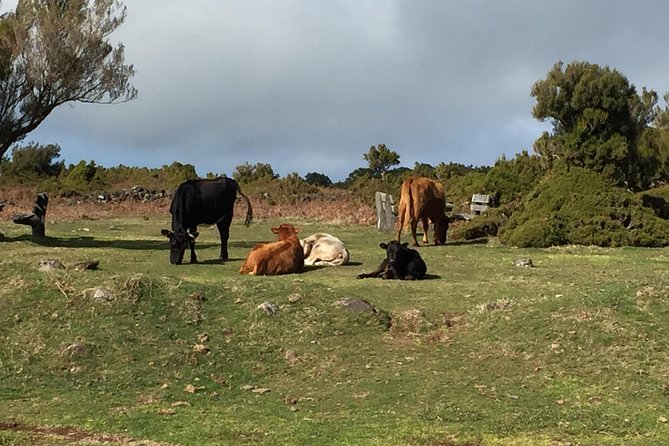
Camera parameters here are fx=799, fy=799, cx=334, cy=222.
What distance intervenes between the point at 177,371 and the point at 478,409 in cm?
382

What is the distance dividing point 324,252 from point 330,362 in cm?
773

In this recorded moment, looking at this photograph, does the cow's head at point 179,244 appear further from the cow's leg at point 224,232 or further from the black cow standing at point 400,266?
the black cow standing at point 400,266

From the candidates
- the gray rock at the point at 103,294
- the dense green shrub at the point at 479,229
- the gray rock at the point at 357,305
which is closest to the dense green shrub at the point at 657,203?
the dense green shrub at the point at 479,229

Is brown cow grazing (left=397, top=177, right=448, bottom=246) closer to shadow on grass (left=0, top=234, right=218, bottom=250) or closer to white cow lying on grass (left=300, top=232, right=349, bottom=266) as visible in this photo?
white cow lying on grass (left=300, top=232, right=349, bottom=266)

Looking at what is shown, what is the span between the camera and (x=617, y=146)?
25.3 metres

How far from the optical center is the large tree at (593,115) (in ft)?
83.9

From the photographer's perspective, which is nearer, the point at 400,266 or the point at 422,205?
the point at 400,266

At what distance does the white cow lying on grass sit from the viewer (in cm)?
1783

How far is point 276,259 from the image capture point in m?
16.2

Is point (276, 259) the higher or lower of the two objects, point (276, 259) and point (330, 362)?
the higher

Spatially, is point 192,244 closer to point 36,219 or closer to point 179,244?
point 179,244

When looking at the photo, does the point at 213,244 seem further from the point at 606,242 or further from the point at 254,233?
the point at 606,242

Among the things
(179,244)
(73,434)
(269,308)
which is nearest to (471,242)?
(179,244)

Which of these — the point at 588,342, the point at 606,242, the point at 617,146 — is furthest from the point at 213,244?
the point at 588,342
